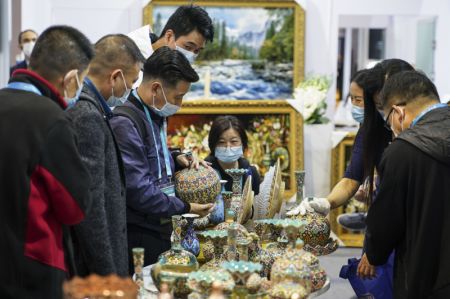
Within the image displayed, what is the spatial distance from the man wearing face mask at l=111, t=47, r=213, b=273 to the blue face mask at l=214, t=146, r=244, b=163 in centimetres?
122

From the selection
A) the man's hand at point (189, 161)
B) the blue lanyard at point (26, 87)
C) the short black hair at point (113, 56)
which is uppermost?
the short black hair at point (113, 56)

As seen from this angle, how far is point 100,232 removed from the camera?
10.7 ft

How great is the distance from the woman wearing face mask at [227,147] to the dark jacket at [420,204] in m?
1.84

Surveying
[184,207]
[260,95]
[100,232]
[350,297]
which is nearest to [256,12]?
[260,95]

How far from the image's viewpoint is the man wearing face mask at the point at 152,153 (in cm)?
394

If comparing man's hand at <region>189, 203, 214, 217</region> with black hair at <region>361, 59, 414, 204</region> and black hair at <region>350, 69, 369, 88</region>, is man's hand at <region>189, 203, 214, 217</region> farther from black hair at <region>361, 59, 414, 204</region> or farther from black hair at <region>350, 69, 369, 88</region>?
black hair at <region>350, 69, 369, 88</region>

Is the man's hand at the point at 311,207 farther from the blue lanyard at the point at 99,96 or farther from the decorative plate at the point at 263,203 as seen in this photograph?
the blue lanyard at the point at 99,96

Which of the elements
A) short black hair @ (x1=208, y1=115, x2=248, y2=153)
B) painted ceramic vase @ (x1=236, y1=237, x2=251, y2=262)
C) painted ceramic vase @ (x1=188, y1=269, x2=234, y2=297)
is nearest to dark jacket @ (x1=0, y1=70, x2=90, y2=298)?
painted ceramic vase @ (x1=188, y1=269, x2=234, y2=297)

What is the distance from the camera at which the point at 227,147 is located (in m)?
5.57

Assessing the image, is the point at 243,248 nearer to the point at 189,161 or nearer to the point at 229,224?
the point at 229,224

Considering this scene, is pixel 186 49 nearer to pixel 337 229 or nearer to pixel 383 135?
pixel 383 135

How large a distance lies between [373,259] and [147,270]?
40.2 inches

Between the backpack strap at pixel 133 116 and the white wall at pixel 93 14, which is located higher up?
the white wall at pixel 93 14

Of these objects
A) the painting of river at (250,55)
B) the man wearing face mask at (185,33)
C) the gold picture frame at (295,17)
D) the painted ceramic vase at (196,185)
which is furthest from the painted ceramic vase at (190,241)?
the gold picture frame at (295,17)
